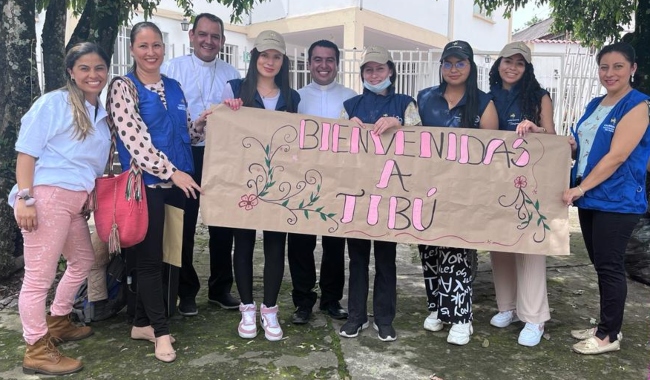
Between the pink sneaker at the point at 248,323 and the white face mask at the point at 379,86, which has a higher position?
the white face mask at the point at 379,86

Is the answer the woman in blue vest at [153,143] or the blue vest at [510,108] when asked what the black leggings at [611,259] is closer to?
the blue vest at [510,108]

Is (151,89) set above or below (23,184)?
above

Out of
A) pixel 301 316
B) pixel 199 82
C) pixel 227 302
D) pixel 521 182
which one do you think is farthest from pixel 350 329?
pixel 199 82

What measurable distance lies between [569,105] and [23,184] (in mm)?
9508

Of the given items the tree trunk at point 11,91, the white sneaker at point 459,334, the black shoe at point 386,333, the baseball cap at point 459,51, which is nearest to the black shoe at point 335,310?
the black shoe at point 386,333

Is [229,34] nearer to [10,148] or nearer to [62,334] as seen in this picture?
[10,148]

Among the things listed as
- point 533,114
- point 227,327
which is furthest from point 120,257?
point 533,114

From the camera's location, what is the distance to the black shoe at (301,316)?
368 centimetres

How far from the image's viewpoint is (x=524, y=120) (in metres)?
3.31

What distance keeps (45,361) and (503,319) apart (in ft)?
9.23

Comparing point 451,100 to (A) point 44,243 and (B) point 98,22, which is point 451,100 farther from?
(B) point 98,22

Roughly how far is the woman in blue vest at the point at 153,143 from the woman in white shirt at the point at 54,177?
14 centimetres

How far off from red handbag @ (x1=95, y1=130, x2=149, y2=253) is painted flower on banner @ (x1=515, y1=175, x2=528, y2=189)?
84.9 inches

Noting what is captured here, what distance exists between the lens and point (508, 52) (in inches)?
131
